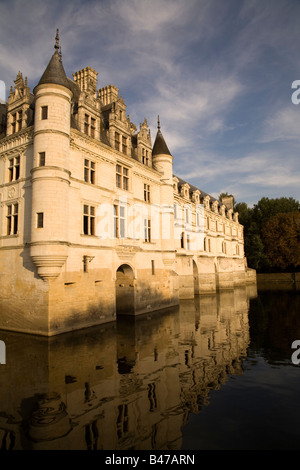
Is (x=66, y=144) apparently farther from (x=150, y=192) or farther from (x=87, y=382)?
(x=87, y=382)

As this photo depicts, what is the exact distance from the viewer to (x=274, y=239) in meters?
61.8

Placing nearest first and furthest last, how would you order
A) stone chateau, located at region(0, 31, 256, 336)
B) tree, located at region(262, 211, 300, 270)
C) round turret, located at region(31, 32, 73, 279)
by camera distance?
1. round turret, located at region(31, 32, 73, 279)
2. stone chateau, located at region(0, 31, 256, 336)
3. tree, located at region(262, 211, 300, 270)

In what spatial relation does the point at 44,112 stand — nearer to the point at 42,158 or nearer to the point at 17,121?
the point at 42,158

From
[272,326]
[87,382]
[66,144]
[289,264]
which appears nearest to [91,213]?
[66,144]

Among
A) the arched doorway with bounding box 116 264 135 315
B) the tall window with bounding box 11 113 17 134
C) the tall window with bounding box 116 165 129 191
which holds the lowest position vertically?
the arched doorway with bounding box 116 264 135 315

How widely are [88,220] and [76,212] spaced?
1229mm

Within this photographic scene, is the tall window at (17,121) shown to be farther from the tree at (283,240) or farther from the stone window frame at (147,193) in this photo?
the tree at (283,240)

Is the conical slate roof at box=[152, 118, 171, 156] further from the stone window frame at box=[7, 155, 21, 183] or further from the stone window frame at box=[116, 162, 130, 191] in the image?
the stone window frame at box=[7, 155, 21, 183]

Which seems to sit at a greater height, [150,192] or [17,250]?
[150,192]

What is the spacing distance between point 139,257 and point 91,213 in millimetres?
6214

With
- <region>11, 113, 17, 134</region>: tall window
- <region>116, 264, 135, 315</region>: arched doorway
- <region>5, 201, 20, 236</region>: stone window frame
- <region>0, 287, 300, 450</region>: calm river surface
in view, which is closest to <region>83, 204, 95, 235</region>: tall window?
<region>5, 201, 20, 236</region>: stone window frame

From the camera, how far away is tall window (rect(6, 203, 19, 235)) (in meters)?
18.2

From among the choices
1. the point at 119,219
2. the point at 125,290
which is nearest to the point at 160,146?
the point at 119,219

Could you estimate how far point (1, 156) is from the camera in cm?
1955
